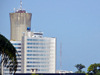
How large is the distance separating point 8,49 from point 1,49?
574mm

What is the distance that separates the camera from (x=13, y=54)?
127 feet

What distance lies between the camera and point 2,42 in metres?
38.4

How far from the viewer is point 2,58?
38938mm

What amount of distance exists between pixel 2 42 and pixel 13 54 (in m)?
1.32

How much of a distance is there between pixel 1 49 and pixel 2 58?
2.54ft

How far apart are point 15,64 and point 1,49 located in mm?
1619

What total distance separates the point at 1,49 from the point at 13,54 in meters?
1.02

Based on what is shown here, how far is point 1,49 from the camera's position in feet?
127

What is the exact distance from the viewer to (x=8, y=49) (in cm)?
3853

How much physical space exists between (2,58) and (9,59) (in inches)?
30.7

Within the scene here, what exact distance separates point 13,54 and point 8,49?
2.01ft
